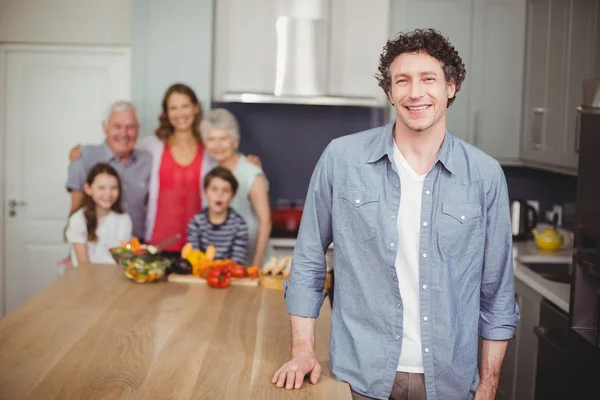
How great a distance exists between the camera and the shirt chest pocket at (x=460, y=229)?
1860 mm

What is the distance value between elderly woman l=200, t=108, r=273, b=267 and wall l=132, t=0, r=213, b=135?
0.37 metres

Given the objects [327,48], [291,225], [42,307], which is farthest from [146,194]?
[42,307]

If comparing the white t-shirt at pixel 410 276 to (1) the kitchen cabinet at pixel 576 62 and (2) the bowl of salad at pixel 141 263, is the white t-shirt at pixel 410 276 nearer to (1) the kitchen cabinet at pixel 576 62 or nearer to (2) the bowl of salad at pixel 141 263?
(2) the bowl of salad at pixel 141 263

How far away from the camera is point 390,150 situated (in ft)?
6.22

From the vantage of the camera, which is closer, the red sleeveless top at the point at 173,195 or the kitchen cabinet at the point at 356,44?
the red sleeveless top at the point at 173,195

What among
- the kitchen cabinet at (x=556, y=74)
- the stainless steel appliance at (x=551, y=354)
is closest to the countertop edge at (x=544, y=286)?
the stainless steel appliance at (x=551, y=354)

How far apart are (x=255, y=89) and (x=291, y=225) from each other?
0.76m

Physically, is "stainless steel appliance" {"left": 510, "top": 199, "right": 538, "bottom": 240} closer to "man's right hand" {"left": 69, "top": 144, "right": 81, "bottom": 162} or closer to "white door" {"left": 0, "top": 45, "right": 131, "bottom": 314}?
"man's right hand" {"left": 69, "top": 144, "right": 81, "bottom": 162}

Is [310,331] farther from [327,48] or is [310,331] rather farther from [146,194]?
[327,48]

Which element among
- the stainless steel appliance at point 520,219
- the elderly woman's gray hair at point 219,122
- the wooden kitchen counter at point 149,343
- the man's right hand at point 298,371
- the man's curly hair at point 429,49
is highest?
the man's curly hair at point 429,49

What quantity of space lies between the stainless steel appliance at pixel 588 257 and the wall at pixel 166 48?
238 centimetres

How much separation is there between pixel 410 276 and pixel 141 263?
143cm

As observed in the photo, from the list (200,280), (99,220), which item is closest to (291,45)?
(99,220)

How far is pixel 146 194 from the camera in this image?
13.9ft
